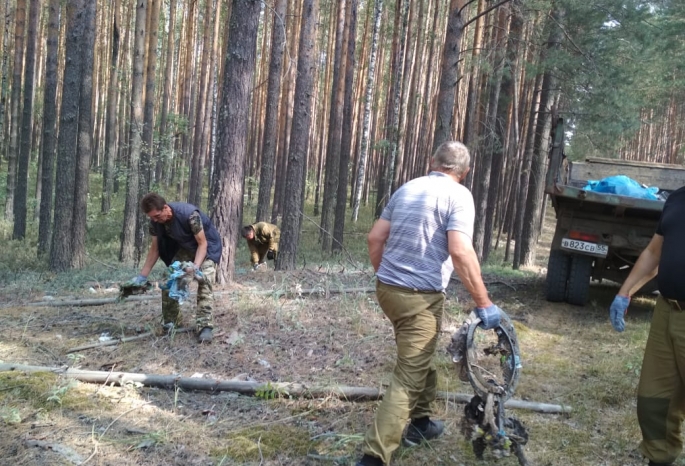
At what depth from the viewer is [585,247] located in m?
7.04

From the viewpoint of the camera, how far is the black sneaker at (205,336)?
18.5 feet

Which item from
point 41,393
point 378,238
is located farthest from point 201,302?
point 378,238

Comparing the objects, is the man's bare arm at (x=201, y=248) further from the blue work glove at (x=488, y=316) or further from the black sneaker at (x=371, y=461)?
the blue work glove at (x=488, y=316)

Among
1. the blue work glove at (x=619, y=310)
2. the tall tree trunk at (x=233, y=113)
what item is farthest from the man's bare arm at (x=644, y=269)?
the tall tree trunk at (x=233, y=113)

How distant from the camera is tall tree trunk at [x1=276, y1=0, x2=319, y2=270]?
10992 mm

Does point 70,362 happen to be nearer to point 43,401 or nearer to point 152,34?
point 43,401

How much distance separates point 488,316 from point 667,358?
119cm

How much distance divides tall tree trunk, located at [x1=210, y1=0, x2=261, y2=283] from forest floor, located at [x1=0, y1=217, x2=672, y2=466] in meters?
1.13

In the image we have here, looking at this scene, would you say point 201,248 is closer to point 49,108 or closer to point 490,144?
point 490,144

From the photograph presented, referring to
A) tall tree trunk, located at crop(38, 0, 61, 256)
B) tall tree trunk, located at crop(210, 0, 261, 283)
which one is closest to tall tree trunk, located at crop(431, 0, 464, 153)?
tall tree trunk, located at crop(210, 0, 261, 283)

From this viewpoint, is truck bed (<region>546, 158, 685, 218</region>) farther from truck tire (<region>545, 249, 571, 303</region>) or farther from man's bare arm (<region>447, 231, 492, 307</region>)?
man's bare arm (<region>447, 231, 492, 307</region>)

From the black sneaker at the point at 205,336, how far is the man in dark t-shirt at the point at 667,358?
12.8ft

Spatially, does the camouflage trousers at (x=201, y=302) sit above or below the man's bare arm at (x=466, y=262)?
below

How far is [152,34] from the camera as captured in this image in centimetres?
1628
